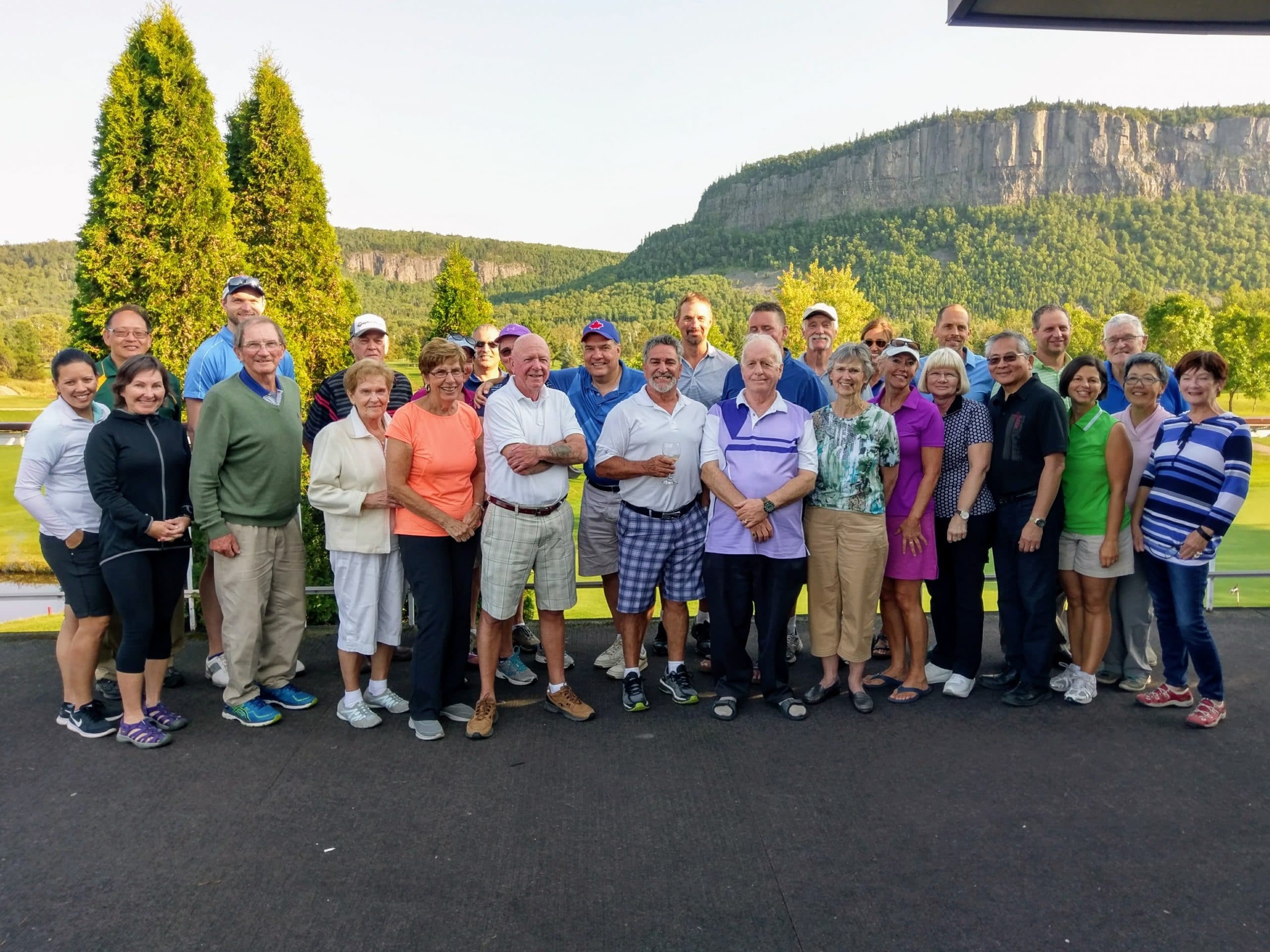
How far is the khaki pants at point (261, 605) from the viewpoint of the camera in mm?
3793

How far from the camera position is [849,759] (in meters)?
3.51

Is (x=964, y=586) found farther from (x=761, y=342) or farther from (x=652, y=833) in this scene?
(x=652, y=833)

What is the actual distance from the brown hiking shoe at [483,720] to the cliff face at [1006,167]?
128775 mm

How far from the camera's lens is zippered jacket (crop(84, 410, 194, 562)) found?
11.4ft

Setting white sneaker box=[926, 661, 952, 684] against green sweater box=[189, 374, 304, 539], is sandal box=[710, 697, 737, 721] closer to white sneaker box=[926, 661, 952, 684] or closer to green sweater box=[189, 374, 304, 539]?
white sneaker box=[926, 661, 952, 684]

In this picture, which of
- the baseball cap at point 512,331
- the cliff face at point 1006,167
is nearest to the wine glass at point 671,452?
the baseball cap at point 512,331

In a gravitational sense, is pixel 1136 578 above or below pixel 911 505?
below

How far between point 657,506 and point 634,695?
3.14 ft

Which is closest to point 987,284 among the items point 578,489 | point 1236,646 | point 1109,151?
point 1109,151

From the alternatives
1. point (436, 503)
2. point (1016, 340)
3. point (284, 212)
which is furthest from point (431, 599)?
point (284, 212)

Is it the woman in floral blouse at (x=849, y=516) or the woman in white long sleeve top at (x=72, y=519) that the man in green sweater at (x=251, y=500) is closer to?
the woman in white long sleeve top at (x=72, y=519)

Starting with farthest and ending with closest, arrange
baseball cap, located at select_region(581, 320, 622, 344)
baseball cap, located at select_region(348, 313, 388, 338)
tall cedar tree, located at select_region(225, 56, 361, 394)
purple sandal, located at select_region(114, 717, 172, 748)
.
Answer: tall cedar tree, located at select_region(225, 56, 361, 394) < baseball cap, located at select_region(348, 313, 388, 338) < baseball cap, located at select_region(581, 320, 622, 344) < purple sandal, located at select_region(114, 717, 172, 748)

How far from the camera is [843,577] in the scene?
405 centimetres

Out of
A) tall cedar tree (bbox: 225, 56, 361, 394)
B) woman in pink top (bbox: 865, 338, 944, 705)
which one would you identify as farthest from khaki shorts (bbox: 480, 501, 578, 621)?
tall cedar tree (bbox: 225, 56, 361, 394)
